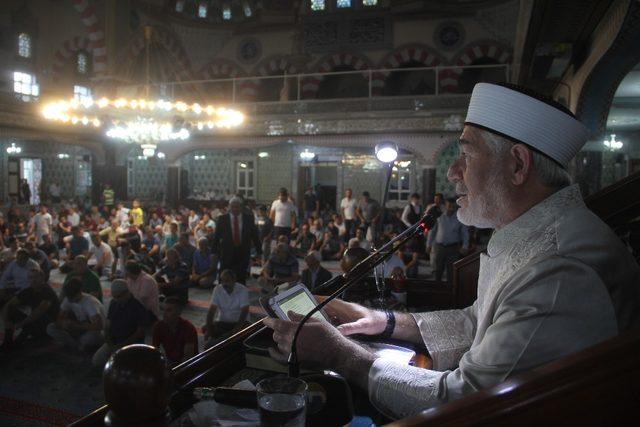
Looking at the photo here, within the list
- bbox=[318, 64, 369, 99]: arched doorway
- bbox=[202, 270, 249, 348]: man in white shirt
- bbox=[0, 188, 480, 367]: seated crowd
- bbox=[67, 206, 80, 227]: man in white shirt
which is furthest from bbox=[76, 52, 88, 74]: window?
bbox=[202, 270, 249, 348]: man in white shirt

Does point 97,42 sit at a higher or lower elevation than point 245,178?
higher

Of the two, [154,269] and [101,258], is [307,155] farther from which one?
[101,258]

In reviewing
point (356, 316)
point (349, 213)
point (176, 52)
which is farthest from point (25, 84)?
point (356, 316)

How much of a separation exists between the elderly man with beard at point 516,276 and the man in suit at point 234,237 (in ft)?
18.0

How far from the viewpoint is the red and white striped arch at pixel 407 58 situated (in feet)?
58.0

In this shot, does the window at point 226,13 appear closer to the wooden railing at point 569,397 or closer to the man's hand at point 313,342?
the man's hand at point 313,342

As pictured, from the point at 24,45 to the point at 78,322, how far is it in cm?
1560

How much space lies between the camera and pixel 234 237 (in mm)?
7215

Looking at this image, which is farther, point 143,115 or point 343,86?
point 343,86

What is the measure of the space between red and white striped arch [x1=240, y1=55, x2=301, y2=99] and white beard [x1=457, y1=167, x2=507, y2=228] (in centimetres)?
1795

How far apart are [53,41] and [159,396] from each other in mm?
20781

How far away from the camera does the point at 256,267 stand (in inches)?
421

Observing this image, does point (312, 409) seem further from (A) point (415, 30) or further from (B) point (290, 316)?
(A) point (415, 30)

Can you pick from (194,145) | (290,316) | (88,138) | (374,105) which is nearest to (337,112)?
(374,105)
